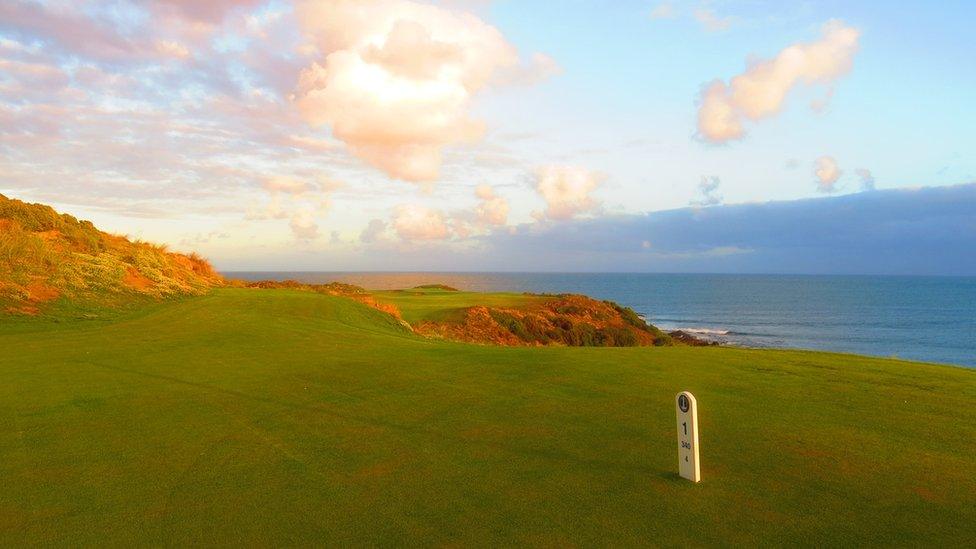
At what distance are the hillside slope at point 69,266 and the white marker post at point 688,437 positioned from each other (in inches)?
763

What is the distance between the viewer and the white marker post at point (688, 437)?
5801 millimetres

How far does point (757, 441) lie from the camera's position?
7.06 metres

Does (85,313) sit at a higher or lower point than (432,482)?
higher

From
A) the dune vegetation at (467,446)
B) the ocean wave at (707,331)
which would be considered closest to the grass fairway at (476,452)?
the dune vegetation at (467,446)

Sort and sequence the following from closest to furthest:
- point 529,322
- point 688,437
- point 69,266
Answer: point 688,437 → point 69,266 → point 529,322

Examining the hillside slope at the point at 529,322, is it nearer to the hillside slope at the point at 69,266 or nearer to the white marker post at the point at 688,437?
the hillside slope at the point at 69,266

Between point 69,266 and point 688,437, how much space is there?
2292 centimetres

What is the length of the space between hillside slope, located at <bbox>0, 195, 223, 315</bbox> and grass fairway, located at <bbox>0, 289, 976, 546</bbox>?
24.3 ft

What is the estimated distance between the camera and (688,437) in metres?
5.90

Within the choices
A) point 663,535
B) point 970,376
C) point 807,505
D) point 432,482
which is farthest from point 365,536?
point 970,376

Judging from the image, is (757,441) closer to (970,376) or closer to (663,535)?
(663,535)

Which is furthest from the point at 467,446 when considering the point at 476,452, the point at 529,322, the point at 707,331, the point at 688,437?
the point at 707,331

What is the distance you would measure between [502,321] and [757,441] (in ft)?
87.4

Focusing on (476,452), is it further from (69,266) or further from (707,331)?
(707,331)
